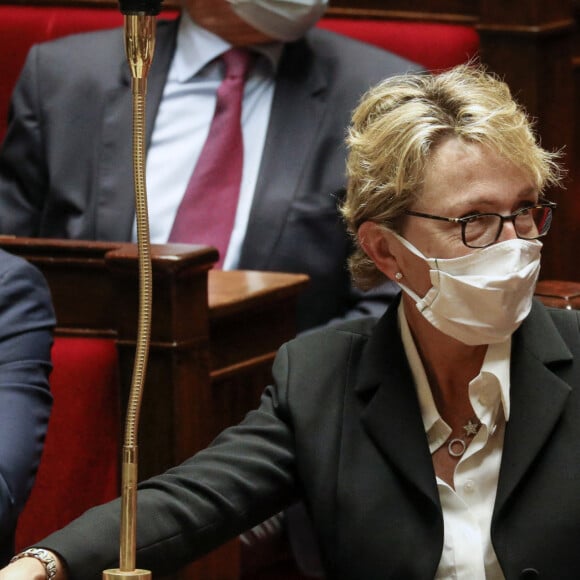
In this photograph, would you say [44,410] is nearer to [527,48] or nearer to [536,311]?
[536,311]

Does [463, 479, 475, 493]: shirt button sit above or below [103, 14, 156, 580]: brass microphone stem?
below

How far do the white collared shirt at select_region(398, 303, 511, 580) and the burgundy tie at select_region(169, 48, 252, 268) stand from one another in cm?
93

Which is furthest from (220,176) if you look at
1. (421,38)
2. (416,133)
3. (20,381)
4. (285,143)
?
(416,133)

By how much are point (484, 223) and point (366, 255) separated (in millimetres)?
191

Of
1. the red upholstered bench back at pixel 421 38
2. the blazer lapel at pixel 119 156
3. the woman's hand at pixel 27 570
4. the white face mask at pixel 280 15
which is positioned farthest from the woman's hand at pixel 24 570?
the red upholstered bench back at pixel 421 38

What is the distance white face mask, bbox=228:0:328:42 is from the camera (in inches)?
85.4

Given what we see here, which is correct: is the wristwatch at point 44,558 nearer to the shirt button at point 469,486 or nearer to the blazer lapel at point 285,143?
the shirt button at point 469,486

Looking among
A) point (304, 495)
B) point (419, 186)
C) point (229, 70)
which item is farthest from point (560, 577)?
point (229, 70)

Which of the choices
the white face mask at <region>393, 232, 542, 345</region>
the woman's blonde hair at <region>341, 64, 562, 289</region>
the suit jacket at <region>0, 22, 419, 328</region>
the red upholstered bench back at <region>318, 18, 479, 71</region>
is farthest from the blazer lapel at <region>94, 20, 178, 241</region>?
the white face mask at <region>393, 232, 542, 345</region>

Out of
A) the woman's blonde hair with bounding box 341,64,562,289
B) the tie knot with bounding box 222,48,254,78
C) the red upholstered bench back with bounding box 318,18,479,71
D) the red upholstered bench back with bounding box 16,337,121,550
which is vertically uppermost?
the woman's blonde hair with bounding box 341,64,562,289

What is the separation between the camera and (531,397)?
1.24 m

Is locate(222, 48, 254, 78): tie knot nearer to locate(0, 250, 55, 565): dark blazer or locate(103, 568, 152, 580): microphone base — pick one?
locate(0, 250, 55, 565): dark blazer

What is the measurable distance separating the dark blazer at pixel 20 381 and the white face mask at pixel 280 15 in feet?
2.82

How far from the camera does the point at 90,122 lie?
2264 millimetres
